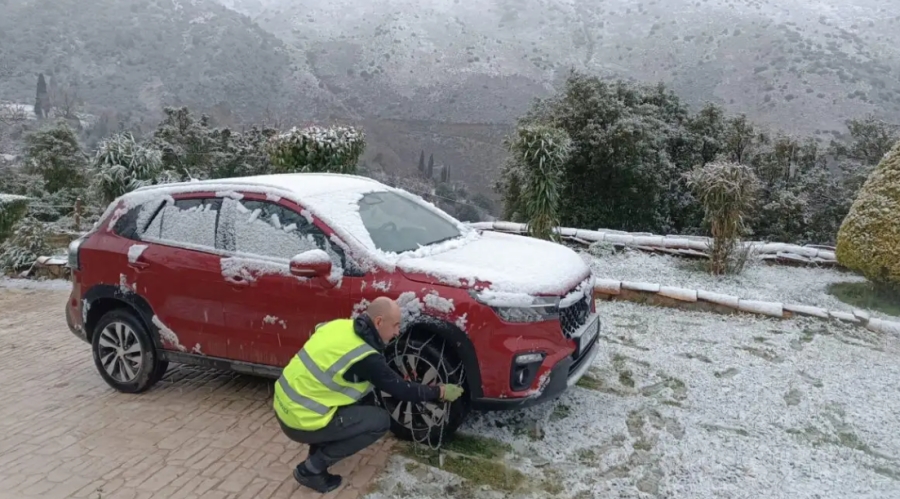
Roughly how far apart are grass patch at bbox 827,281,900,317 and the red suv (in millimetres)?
4882

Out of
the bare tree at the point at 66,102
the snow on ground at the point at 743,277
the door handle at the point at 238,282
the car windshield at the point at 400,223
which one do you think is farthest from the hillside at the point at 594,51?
the door handle at the point at 238,282

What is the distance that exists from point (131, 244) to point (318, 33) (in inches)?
3732

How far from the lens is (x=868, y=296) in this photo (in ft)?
25.0

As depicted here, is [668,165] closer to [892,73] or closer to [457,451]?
[457,451]

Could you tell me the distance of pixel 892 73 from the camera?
190ft

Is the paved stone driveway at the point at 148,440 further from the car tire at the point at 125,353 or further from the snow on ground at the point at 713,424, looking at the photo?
the snow on ground at the point at 713,424

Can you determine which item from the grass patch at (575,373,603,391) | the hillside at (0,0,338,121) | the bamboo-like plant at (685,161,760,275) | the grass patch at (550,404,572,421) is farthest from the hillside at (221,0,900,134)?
the grass patch at (550,404,572,421)

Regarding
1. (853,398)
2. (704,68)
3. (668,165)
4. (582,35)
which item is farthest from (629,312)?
(582,35)

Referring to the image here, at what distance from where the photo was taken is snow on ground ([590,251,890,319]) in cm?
745

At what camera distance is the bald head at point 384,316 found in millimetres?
3111

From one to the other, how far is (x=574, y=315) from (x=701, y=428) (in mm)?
1225

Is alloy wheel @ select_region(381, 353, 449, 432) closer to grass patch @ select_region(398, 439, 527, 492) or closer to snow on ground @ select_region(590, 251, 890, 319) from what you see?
grass patch @ select_region(398, 439, 527, 492)

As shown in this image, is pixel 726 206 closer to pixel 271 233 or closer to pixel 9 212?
pixel 271 233

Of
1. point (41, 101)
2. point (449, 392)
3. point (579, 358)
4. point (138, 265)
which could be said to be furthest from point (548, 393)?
point (41, 101)
